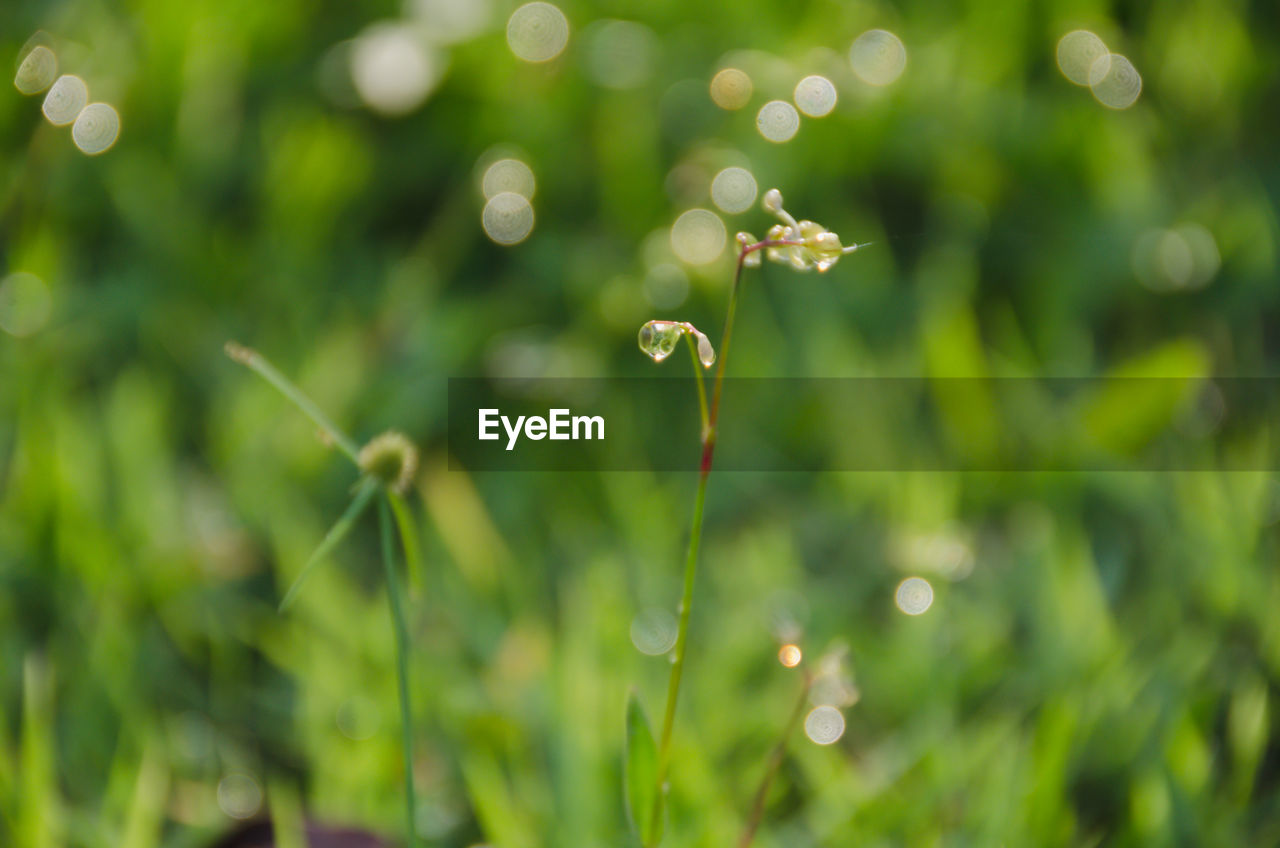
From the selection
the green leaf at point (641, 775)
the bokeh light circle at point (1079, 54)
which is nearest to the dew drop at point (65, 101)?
the green leaf at point (641, 775)

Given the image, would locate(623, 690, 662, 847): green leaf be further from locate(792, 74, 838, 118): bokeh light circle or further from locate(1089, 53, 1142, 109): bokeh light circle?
locate(1089, 53, 1142, 109): bokeh light circle

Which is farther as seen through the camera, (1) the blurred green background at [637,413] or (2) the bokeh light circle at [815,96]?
(2) the bokeh light circle at [815,96]

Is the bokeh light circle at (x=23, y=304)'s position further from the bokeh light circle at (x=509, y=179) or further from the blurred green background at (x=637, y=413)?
the bokeh light circle at (x=509, y=179)

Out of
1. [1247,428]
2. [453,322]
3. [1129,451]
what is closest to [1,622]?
[453,322]

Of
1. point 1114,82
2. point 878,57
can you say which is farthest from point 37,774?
Result: point 1114,82

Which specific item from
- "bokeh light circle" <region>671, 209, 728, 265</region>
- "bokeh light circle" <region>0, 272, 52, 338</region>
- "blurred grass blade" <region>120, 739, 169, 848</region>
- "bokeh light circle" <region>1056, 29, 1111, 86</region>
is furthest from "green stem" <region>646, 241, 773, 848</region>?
"bokeh light circle" <region>1056, 29, 1111, 86</region>

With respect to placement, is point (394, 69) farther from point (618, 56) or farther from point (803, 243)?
point (803, 243)

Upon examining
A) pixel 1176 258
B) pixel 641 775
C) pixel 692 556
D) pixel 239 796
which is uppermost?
pixel 1176 258
